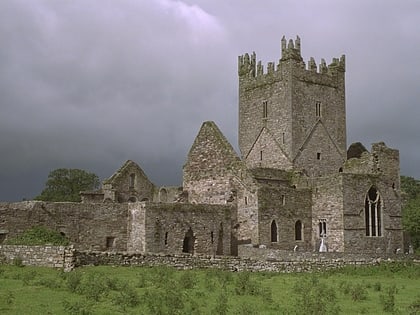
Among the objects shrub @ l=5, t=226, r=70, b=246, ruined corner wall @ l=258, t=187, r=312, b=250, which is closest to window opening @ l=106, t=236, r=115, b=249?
shrub @ l=5, t=226, r=70, b=246

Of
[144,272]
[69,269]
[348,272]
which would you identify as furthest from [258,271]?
[69,269]

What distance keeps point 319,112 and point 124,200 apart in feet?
67.2

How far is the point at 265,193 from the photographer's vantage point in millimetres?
48094

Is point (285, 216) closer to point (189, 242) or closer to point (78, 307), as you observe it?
point (189, 242)

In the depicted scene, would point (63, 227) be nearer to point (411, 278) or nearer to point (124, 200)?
point (124, 200)

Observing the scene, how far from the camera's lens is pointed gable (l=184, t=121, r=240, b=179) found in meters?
51.0

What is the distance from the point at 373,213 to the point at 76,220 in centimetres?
2258

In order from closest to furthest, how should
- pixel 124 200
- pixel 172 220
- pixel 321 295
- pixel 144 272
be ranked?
1. pixel 321 295
2. pixel 144 272
3. pixel 172 220
4. pixel 124 200

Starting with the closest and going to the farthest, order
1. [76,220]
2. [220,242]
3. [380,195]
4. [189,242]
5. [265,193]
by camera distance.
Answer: [76,220]
[189,242]
[220,242]
[265,193]
[380,195]

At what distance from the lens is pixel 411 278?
3419cm

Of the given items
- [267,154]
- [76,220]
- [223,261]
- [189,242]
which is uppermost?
[267,154]

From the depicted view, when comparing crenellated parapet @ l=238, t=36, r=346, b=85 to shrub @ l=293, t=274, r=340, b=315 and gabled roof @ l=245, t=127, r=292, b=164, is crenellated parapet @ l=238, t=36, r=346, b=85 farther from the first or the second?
shrub @ l=293, t=274, r=340, b=315

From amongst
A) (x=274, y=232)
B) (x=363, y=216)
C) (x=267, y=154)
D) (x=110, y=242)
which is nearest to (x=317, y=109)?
(x=267, y=154)

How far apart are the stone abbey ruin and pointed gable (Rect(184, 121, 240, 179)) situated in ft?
0.27
